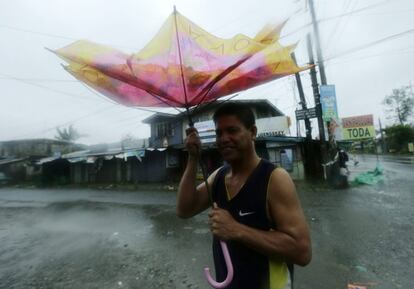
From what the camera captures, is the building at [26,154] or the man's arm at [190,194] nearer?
the man's arm at [190,194]

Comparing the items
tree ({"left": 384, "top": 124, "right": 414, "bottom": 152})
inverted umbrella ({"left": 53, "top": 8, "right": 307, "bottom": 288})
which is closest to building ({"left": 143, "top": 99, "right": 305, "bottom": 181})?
inverted umbrella ({"left": 53, "top": 8, "right": 307, "bottom": 288})

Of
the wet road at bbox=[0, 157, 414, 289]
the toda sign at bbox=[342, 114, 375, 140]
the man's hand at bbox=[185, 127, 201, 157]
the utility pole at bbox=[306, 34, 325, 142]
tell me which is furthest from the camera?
the toda sign at bbox=[342, 114, 375, 140]

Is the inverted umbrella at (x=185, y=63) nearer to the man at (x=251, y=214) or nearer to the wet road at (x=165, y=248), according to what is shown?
the man at (x=251, y=214)

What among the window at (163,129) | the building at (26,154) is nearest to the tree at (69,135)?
the building at (26,154)

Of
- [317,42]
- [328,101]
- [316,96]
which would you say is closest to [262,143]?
[316,96]

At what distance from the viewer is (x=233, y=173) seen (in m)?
1.73

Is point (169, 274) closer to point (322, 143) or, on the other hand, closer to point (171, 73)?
point (171, 73)

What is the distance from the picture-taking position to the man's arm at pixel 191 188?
1.75 meters

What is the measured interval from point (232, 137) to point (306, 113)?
13780mm

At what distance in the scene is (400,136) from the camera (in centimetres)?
4372

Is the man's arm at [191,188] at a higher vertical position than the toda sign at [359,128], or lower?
lower

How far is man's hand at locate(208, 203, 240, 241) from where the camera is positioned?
4.48 ft

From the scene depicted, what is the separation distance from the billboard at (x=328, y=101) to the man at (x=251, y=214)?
12877 millimetres

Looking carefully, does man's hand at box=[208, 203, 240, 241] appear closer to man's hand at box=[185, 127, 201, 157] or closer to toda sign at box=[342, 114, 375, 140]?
man's hand at box=[185, 127, 201, 157]
